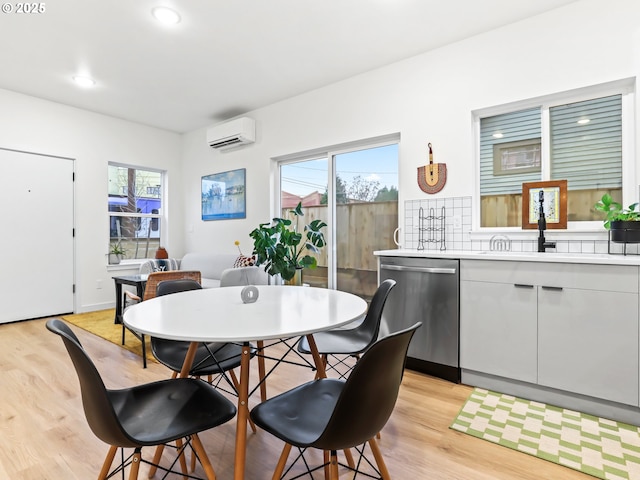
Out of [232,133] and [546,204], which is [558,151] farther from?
[232,133]

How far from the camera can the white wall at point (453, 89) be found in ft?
8.07

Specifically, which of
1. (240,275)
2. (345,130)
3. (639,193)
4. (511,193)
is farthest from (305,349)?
(345,130)

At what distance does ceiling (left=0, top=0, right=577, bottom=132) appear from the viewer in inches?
104

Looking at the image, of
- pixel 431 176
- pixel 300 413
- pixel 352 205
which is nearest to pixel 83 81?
pixel 352 205

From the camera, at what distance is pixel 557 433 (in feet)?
6.24

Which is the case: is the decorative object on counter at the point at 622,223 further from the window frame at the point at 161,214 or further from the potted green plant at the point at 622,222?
the window frame at the point at 161,214

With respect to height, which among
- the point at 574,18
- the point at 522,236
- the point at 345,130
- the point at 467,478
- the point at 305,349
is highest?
the point at 574,18

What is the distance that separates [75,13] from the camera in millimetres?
2688

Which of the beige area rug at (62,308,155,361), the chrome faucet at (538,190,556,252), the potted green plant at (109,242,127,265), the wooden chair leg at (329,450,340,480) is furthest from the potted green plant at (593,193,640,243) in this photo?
the potted green plant at (109,242,127,265)

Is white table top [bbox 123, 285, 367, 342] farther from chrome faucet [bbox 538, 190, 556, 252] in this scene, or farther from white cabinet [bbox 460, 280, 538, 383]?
chrome faucet [bbox 538, 190, 556, 252]

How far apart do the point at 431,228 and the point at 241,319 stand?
7.45ft

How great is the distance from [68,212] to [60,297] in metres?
1.12

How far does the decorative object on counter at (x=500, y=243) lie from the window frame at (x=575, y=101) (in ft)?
0.21

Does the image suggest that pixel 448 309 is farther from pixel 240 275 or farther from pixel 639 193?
pixel 240 275
